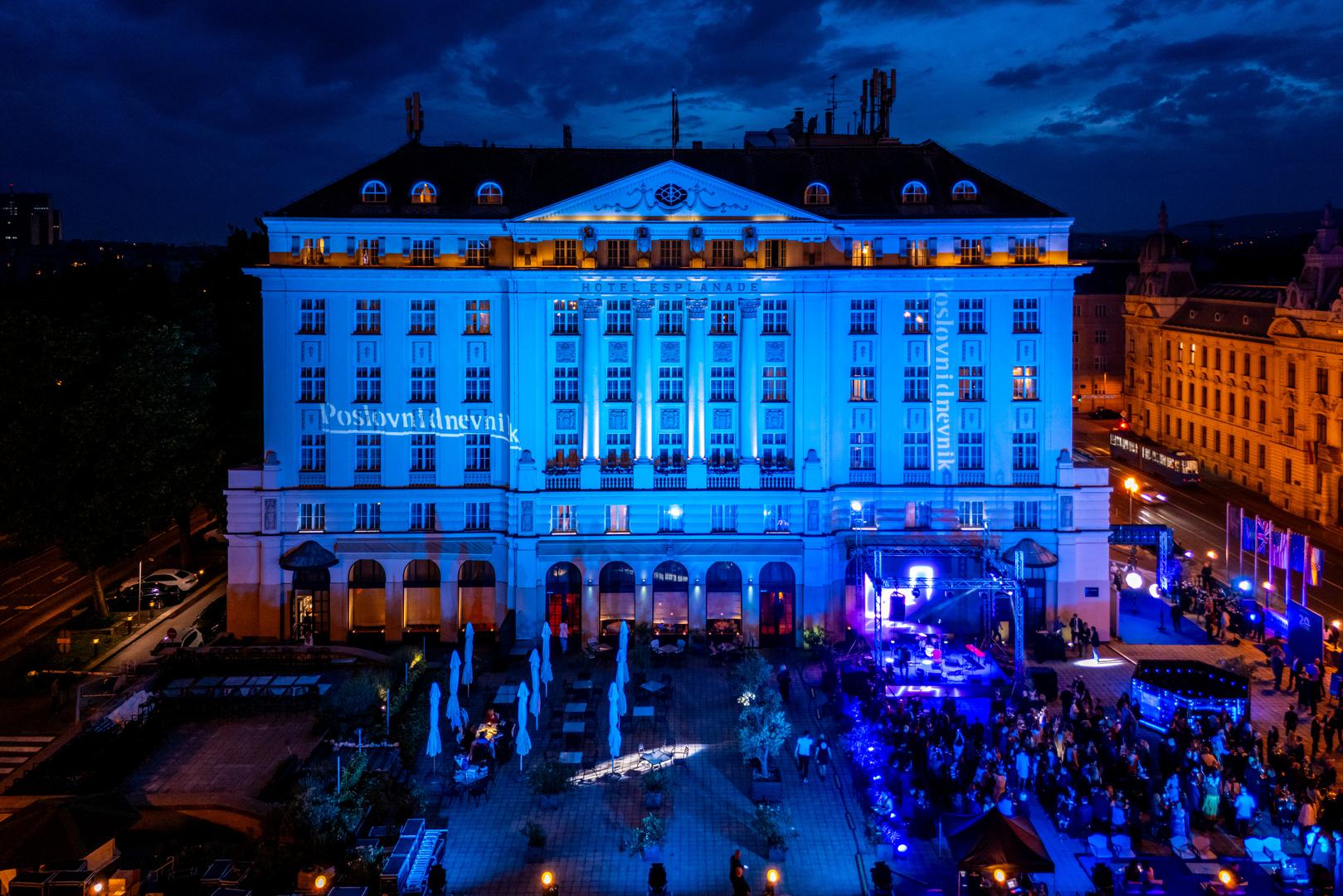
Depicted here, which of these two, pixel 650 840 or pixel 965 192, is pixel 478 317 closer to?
pixel 965 192

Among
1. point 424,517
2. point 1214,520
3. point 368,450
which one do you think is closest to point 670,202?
point 368,450

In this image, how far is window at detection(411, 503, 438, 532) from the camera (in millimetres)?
62375

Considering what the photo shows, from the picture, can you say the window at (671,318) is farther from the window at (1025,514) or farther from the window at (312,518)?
the window at (312,518)

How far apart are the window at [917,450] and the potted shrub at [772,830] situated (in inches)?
1069

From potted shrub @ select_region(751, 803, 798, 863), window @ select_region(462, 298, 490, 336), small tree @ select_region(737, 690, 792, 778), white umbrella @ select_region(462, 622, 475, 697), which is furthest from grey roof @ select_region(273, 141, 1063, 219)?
potted shrub @ select_region(751, 803, 798, 863)

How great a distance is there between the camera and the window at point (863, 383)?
62375 mm

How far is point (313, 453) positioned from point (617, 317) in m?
17.0

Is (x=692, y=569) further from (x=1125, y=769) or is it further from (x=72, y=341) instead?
(x=72, y=341)

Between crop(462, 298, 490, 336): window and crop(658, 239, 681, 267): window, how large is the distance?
9.11 m

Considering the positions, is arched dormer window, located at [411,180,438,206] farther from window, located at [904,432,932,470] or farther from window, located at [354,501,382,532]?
window, located at [904,432,932,470]

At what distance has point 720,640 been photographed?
60469 millimetres

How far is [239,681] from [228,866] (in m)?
18.3

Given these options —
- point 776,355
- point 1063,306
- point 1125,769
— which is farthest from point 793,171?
point 1125,769

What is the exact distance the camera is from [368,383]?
206 feet
